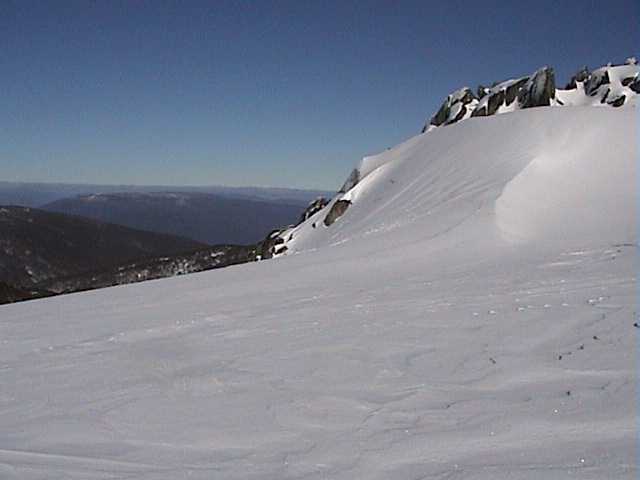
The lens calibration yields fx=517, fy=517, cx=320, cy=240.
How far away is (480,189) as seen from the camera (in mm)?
19672

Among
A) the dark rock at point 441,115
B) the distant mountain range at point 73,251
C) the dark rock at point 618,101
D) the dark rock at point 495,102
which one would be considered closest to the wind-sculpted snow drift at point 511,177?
the dark rock at point 495,102

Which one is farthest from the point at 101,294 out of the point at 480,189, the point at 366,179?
the point at 366,179

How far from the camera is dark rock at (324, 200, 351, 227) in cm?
3675

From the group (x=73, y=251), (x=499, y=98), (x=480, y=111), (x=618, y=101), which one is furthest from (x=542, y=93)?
(x=73, y=251)

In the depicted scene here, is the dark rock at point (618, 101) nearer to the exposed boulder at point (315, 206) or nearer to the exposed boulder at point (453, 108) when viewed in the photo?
the exposed boulder at point (453, 108)

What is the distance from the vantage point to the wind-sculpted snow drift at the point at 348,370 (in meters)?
3.58

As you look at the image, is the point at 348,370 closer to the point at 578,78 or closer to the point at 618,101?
the point at 618,101

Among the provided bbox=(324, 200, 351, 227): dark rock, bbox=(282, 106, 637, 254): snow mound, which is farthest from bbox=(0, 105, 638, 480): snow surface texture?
bbox=(324, 200, 351, 227): dark rock

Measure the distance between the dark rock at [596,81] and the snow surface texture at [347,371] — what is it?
55001mm

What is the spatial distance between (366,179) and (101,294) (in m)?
28.1

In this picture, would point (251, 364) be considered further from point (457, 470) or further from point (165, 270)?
point (165, 270)

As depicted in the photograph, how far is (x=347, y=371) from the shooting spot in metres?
5.48

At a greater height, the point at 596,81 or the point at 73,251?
the point at 596,81

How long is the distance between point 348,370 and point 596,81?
67.9m
